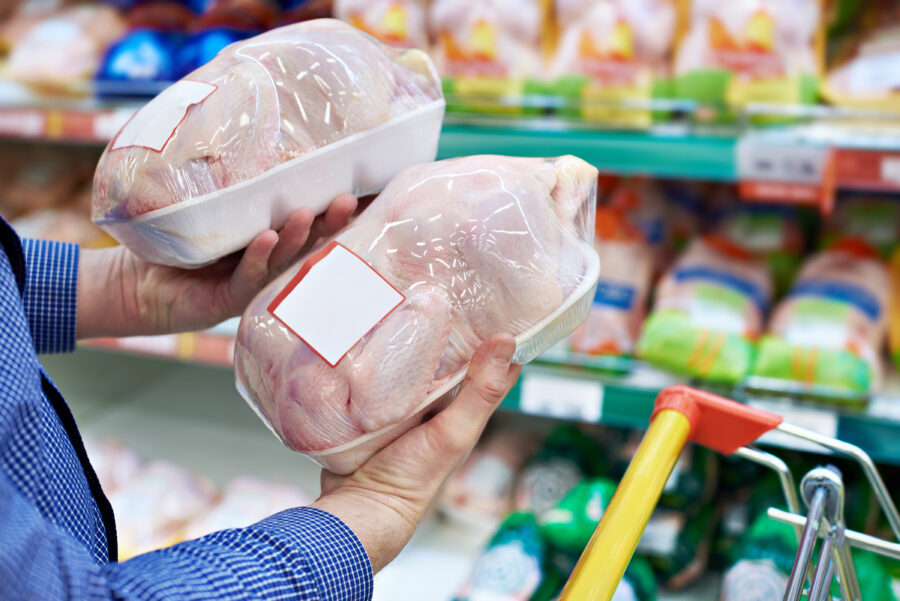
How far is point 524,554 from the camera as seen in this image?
128 cm

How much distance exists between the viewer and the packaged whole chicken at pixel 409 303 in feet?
2.15

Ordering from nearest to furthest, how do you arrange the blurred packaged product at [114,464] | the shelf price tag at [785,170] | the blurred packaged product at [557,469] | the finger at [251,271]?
1. the finger at [251,271]
2. the shelf price tag at [785,170]
3. the blurred packaged product at [557,469]
4. the blurred packaged product at [114,464]

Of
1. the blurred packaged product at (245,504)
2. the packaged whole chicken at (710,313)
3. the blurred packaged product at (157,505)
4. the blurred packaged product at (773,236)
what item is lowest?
the blurred packaged product at (157,505)

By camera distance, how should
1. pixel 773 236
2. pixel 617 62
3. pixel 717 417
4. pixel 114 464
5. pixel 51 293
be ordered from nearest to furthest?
pixel 717 417 < pixel 51 293 < pixel 617 62 < pixel 773 236 < pixel 114 464

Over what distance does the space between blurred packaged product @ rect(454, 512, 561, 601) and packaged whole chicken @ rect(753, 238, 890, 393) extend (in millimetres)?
444

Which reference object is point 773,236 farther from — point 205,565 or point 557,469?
point 205,565

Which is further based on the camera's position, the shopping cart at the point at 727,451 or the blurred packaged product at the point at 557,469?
the blurred packaged product at the point at 557,469

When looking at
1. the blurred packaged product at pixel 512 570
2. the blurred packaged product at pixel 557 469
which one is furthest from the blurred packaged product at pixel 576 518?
the blurred packaged product at pixel 557 469

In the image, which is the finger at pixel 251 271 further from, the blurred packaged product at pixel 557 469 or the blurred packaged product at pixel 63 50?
the blurred packaged product at pixel 63 50

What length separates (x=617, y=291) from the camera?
1449mm

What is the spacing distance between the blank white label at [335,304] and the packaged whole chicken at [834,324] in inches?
32.1

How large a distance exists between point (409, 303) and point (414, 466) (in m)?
0.13

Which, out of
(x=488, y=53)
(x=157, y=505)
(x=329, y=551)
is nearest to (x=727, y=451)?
(x=329, y=551)

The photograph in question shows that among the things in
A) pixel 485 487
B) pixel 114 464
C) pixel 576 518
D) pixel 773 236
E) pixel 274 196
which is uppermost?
pixel 274 196
